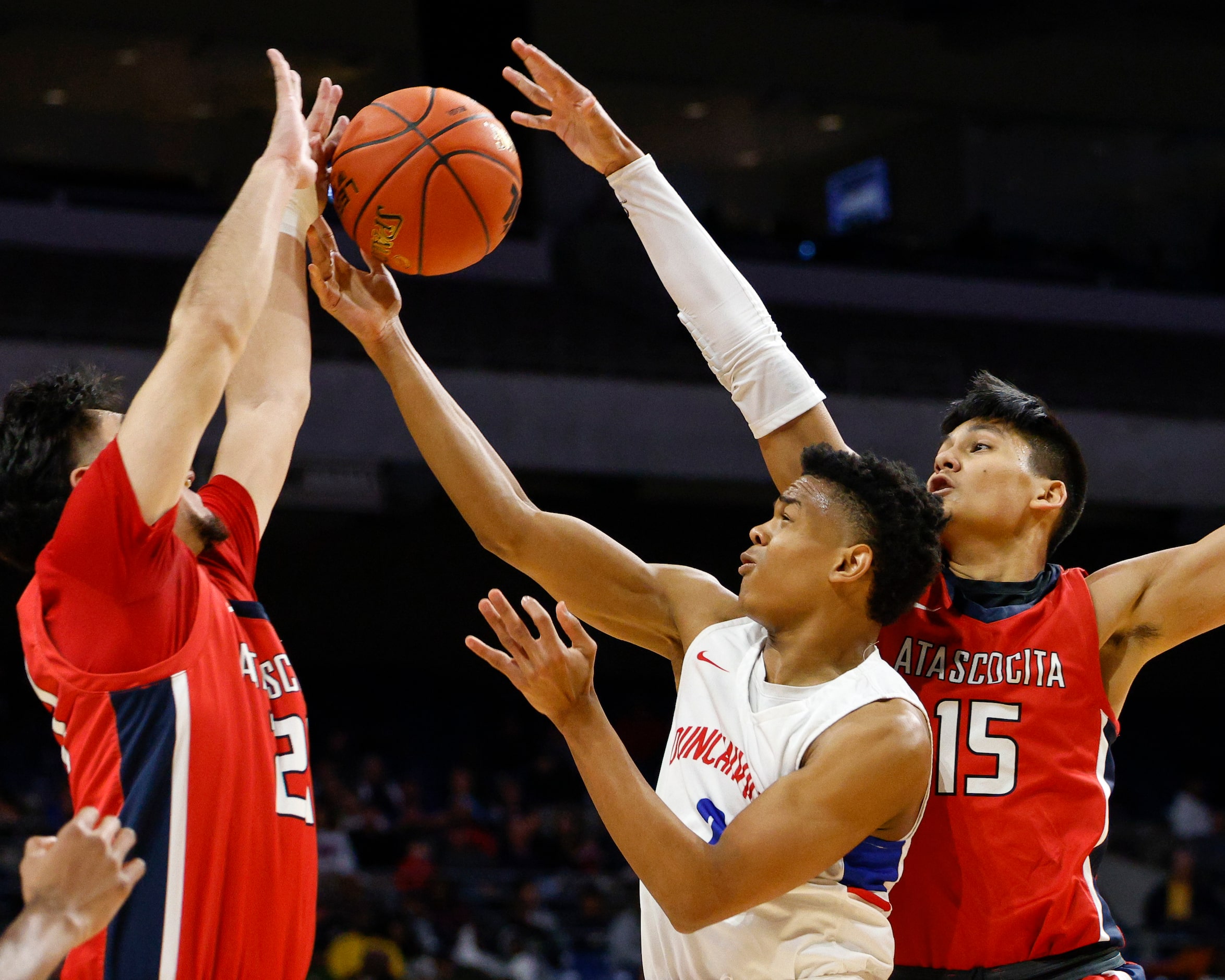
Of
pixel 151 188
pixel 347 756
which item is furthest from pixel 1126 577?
pixel 151 188

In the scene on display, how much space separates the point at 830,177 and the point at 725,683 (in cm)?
1960

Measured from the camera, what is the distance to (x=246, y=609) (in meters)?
3.02

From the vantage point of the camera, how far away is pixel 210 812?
8.79 feet

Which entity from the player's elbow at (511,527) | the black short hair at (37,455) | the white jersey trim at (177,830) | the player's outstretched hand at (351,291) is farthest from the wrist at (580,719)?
the player's outstretched hand at (351,291)

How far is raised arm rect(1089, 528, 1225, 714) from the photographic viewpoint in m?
3.42

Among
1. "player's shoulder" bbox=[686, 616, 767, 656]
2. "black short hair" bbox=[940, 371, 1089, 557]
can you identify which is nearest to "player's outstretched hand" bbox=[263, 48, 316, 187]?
"player's shoulder" bbox=[686, 616, 767, 656]

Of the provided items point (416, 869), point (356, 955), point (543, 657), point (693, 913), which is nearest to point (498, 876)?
point (416, 869)

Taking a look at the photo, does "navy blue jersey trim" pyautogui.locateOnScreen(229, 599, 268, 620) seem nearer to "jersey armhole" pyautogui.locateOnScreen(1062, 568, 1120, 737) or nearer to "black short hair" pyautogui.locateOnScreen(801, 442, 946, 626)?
"black short hair" pyautogui.locateOnScreen(801, 442, 946, 626)

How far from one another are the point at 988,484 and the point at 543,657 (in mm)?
1404

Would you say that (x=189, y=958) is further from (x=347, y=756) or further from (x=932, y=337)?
(x=932, y=337)

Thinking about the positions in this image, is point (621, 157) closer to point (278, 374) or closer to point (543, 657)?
point (278, 374)

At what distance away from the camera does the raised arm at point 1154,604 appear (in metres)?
3.42

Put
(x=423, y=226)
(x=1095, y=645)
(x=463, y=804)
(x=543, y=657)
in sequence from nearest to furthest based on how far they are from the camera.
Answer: (x=543, y=657), (x=1095, y=645), (x=423, y=226), (x=463, y=804)

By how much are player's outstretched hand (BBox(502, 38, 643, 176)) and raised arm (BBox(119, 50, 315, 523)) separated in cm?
101
